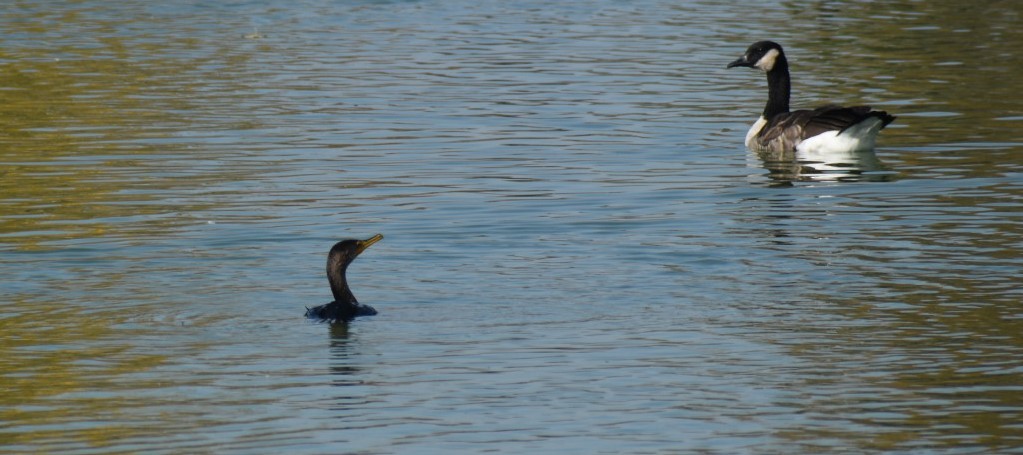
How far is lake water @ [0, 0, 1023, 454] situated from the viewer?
11.1 m

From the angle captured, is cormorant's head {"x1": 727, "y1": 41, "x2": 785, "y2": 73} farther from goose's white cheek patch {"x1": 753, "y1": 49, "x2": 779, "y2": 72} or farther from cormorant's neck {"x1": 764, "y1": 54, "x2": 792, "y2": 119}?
cormorant's neck {"x1": 764, "y1": 54, "x2": 792, "y2": 119}

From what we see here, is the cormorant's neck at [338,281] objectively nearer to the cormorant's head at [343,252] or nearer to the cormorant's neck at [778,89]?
the cormorant's head at [343,252]

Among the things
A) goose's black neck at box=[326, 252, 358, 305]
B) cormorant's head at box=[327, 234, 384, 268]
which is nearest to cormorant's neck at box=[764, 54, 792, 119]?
cormorant's head at box=[327, 234, 384, 268]

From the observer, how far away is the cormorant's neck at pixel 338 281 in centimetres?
1395

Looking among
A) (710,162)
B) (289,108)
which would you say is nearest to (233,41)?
(289,108)

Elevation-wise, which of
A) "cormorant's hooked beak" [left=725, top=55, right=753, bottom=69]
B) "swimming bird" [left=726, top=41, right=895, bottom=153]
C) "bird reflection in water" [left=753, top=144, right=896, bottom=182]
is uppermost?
"cormorant's hooked beak" [left=725, top=55, right=753, bottom=69]

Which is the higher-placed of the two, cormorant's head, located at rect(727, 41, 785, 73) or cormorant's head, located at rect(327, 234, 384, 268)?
cormorant's head, located at rect(327, 234, 384, 268)

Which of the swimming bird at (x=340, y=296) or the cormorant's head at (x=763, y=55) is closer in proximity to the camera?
the swimming bird at (x=340, y=296)

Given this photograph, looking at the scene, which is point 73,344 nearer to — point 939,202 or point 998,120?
point 939,202

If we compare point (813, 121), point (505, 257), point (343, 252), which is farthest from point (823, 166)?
point (343, 252)

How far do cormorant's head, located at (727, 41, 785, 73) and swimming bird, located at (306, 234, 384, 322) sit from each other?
1265cm

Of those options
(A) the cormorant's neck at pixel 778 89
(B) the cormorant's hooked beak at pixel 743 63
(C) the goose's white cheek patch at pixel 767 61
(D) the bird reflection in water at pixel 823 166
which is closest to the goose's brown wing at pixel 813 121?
(D) the bird reflection in water at pixel 823 166

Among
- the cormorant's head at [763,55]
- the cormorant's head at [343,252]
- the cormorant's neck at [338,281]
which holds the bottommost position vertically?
the cormorant's head at [763,55]

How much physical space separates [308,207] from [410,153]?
4351 mm
